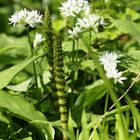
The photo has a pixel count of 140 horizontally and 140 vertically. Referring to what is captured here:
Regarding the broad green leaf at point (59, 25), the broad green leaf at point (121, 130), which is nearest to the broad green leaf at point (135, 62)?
the broad green leaf at point (121, 130)

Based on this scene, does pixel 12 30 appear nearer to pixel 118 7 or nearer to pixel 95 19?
pixel 118 7

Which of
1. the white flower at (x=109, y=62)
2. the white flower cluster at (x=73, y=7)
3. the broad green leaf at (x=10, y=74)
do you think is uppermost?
the white flower cluster at (x=73, y=7)

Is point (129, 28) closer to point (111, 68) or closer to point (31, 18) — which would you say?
point (31, 18)

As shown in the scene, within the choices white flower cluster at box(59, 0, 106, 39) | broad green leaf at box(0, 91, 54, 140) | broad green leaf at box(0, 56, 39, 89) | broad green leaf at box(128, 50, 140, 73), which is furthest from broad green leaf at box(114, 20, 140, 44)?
broad green leaf at box(0, 91, 54, 140)

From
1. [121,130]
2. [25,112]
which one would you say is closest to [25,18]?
[25,112]

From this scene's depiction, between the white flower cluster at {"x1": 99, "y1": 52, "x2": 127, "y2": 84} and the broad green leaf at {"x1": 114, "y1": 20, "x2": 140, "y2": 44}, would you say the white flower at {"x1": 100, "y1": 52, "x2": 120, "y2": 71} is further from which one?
the broad green leaf at {"x1": 114, "y1": 20, "x2": 140, "y2": 44}

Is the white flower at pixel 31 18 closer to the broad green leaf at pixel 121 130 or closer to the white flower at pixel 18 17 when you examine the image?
the white flower at pixel 18 17

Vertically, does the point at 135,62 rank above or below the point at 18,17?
below
